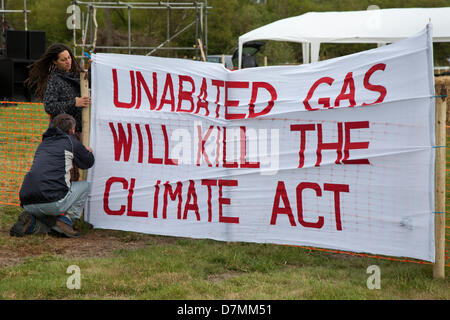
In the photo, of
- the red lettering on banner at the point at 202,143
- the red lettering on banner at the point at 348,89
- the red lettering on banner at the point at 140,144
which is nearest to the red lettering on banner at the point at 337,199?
the red lettering on banner at the point at 348,89

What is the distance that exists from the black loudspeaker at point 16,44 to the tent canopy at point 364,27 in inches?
322

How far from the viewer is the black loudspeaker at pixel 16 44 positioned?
2025 centimetres

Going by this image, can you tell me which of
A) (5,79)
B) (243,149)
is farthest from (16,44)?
(243,149)

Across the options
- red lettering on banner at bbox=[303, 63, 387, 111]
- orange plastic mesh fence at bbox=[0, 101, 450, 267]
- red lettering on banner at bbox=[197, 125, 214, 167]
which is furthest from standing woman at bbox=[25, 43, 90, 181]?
red lettering on banner at bbox=[303, 63, 387, 111]

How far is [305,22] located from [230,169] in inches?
534

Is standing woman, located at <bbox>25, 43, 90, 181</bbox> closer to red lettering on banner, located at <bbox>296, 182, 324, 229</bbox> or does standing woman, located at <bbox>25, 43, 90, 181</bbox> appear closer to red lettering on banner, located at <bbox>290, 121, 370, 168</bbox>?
red lettering on banner, located at <bbox>290, 121, 370, 168</bbox>

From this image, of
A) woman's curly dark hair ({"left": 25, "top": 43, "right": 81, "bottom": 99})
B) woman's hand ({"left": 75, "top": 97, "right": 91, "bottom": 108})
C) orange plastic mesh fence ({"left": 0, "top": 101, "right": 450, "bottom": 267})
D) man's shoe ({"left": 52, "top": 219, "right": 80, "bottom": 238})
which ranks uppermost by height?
woman's curly dark hair ({"left": 25, "top": 43, "right": 81, "bottom": 99})

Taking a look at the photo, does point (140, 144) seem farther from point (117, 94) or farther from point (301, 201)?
point (301, 201)

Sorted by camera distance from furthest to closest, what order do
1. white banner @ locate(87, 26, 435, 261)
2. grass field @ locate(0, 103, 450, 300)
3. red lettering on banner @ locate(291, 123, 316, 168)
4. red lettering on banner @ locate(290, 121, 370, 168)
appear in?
red lettering on banner @ locate(291, 123, 316, 168)
red lettering on banner @ locate(290, 121, 370, 168)
white banner @ locate(87, 26, 435, 261)
grass field @ locate(0, 103, 450, 300)

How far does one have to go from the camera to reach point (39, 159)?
580cm

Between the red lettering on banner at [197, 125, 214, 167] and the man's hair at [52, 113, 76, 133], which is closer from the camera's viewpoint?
the red lettering on banner at [197, 125, 214, 167]

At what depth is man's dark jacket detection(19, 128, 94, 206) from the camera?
18.7 ft

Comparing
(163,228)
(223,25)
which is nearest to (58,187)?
(163,228)

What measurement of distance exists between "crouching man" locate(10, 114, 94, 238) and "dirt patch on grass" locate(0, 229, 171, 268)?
14 centimetres
